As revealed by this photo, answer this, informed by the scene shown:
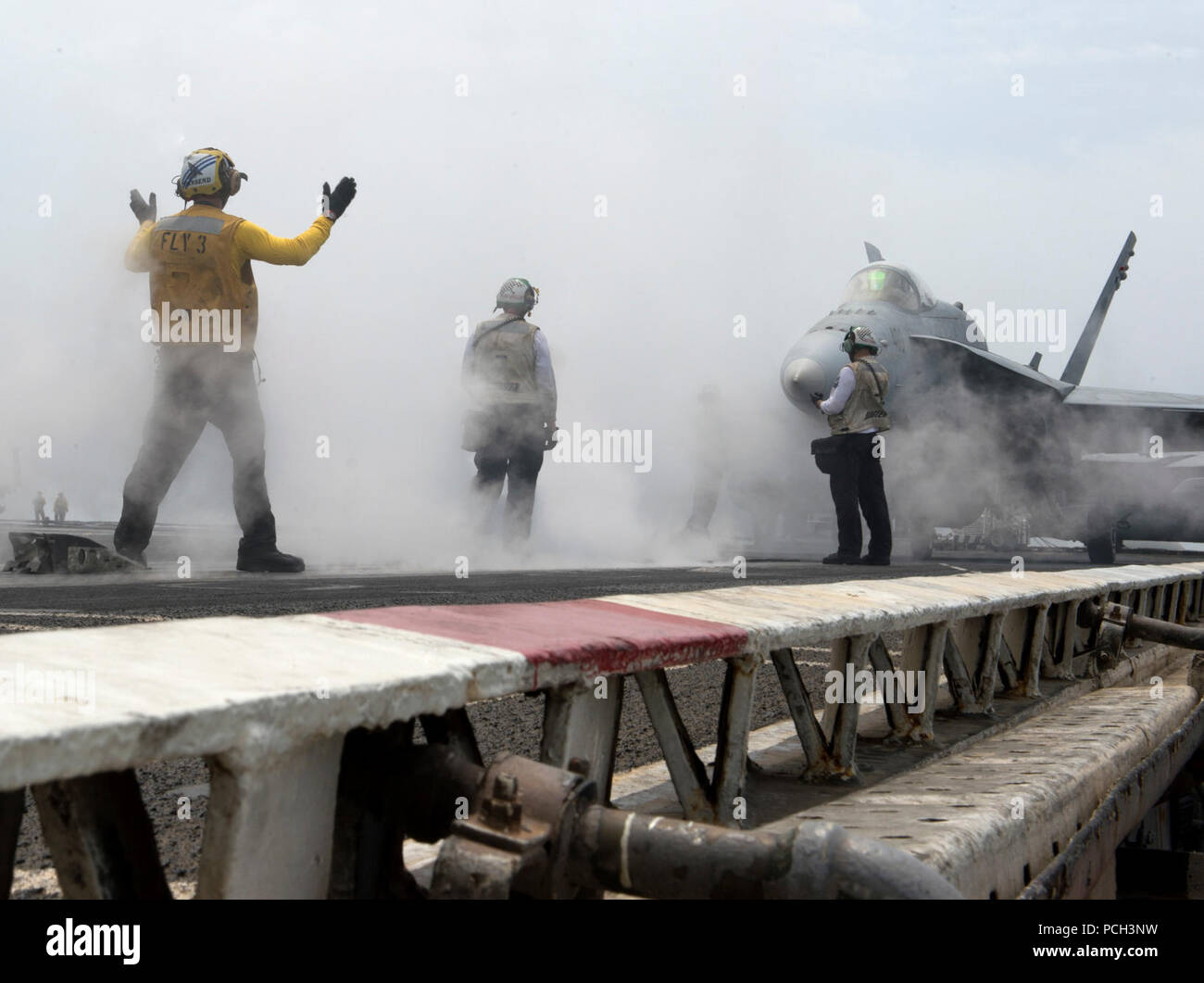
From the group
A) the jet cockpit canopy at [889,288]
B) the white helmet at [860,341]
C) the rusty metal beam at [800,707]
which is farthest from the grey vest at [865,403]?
the rusty metal beam at [800,707]

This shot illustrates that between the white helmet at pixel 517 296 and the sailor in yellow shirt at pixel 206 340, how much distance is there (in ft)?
12.7

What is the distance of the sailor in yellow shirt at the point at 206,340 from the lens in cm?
802

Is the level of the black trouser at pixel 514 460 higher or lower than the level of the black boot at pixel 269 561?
higher

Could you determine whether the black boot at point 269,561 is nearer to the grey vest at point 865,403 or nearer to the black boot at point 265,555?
the black boot at point 265,555

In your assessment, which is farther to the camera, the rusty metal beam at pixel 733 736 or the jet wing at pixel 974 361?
the jet wing at pixel 974 361

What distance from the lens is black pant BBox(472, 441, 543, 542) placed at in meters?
11.9

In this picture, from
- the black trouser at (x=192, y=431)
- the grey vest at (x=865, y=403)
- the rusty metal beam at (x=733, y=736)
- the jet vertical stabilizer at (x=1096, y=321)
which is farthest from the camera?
the jet vertical stabilizer at (x=1096, y=321)

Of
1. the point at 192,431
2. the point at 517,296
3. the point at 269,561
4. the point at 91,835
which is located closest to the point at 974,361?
the point at 517,296

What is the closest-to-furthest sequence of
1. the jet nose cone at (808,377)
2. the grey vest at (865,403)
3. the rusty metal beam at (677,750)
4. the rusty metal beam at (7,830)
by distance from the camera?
the rusty metal beam at (7,830), the rusty metal beam at (677,750), the grey vest at (865,403), the jet nose cone at (808,377)

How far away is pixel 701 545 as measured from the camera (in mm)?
17266

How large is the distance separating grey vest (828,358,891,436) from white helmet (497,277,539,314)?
3.42 meters

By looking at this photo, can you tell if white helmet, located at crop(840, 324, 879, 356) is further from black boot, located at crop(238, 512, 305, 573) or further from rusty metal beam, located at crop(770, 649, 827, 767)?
rusty metal beam, located at crop(770, 649, 827, 767)
